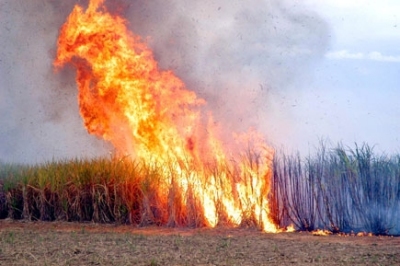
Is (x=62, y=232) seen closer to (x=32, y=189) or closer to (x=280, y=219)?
(x=32, y=189)

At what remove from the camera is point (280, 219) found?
13.5 meters

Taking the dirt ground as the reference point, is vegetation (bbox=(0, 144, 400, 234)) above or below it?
above

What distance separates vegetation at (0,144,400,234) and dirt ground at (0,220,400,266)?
21.5 inches

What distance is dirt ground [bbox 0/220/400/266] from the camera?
926cm

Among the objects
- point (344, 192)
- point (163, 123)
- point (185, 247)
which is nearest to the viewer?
point (185, 247)

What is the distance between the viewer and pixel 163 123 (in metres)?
15.0

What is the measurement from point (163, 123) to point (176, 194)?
1.93m

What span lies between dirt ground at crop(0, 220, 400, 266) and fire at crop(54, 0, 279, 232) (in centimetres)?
75

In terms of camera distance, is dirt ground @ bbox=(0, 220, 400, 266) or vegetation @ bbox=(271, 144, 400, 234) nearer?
dirt ground @ bbox=(0, 220, 400, 266)

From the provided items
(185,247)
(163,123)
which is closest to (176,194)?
(163,123)

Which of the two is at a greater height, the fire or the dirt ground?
the fire

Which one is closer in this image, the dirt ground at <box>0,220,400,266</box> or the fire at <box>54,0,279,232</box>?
the dirt ground at <box>0,220,400,266</box>

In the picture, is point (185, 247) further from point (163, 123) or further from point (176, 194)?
point (163, 123)

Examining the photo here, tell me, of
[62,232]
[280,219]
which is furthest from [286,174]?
[62,232]
